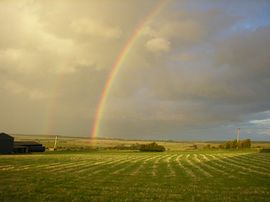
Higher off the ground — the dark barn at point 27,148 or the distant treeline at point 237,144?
the distant treeline at point 237,144

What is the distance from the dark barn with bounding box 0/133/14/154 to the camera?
105887mm

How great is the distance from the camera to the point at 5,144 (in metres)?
107

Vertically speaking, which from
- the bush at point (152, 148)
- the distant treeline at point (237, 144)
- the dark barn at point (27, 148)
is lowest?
the dark barn at point (27, 148)

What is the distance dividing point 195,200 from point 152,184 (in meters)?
7.20

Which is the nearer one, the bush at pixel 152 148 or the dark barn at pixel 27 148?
the dark barn at pixel 27 148

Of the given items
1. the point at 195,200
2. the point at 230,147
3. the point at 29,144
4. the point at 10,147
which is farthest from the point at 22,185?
the point at 230,147

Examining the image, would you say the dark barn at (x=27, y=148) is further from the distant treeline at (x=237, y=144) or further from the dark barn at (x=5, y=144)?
the distant treeline at (x=237, y=144)

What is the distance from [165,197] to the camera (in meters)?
19.3

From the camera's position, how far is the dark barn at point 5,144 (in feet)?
347

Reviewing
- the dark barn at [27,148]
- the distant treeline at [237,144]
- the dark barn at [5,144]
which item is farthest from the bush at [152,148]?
the dark barn at [5,144]

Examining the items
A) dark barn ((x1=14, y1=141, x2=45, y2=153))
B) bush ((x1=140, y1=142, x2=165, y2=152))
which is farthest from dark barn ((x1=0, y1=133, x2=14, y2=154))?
bush ((x1=140, y1=142, x2=165, y2=152))

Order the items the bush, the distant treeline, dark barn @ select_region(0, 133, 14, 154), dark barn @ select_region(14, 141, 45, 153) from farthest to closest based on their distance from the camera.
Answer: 1. the distant treeline
2. the bush
3. dark barn @ select_region(14, 141, 45, 153)
4. dark barn @ select_region(0, 133, 14, 154)

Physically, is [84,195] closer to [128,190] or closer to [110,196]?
[110,196]

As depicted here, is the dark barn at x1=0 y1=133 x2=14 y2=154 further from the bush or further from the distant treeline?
the distant treeline
